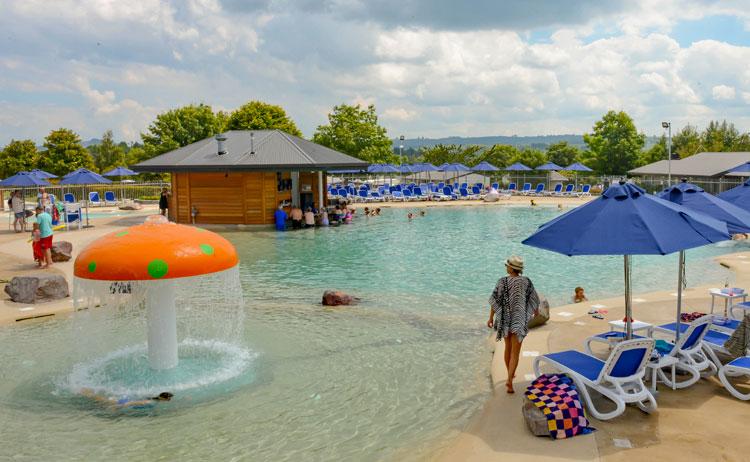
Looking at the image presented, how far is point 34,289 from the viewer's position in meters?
12.2

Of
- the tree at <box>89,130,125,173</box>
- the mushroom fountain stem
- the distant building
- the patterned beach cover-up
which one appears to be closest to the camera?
the patterned beach cover-up

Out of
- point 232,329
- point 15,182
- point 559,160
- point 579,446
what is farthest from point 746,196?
point 559,160

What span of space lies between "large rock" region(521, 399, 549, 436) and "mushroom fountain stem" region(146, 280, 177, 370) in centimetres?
468

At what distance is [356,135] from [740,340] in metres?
49.1

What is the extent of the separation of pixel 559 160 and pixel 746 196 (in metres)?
87.5

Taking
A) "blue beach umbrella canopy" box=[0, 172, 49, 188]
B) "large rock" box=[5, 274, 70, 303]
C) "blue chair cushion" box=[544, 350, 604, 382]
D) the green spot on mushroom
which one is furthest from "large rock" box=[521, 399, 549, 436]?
"blue beach umbrella canopy" box=[0, 172, 49, 188]

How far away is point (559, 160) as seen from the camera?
9412 cm

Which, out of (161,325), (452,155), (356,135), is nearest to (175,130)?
(356,135)

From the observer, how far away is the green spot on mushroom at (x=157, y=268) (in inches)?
275

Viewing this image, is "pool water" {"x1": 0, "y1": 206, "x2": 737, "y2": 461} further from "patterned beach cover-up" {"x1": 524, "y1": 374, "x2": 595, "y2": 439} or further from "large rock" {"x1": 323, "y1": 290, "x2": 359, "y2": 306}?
"patterned beach cover-up" {"x1": 524, "y1": 374, "x2": 595, "y2": 439}

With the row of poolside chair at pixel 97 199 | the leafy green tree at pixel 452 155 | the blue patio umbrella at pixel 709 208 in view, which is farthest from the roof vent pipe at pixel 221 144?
the leafy green tree at pixel 452 155

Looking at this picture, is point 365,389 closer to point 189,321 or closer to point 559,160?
point 189,321

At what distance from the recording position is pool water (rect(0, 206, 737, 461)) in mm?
6328

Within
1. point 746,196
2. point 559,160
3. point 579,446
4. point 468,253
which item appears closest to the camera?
point 579,446
